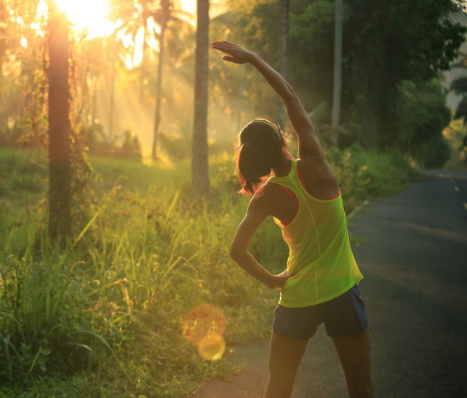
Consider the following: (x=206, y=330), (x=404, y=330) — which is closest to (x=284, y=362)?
(x=206, y=330)

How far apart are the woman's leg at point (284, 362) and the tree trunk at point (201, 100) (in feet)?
38.3

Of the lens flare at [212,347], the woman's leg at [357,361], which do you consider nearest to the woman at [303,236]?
the woman's leg at [357,361]

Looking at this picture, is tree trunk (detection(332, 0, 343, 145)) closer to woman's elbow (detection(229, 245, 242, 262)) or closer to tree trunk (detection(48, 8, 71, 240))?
tree trunk (detection(48, 8, 71, 240))

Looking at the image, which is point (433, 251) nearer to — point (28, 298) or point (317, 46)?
point (28, 298)

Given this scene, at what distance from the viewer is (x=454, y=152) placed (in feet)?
325

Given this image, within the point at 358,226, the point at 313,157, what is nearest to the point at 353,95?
the point at 358,226

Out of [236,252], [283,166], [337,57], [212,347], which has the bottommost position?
[212,347]

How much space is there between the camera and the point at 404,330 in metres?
6.04

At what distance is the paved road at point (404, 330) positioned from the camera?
463cm

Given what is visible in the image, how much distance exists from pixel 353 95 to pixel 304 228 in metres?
30.2

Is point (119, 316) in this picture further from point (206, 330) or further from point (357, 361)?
point (357, 361)

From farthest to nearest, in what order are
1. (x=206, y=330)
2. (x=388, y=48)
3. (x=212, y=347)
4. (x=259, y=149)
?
(x=388, y=48)
(x=206, y=330)
(x=212, y=347)
(x=259, y=149)

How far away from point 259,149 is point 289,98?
1.00 ft

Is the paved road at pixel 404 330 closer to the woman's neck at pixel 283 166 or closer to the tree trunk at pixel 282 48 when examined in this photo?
the woman's neck at pixel 283 166
